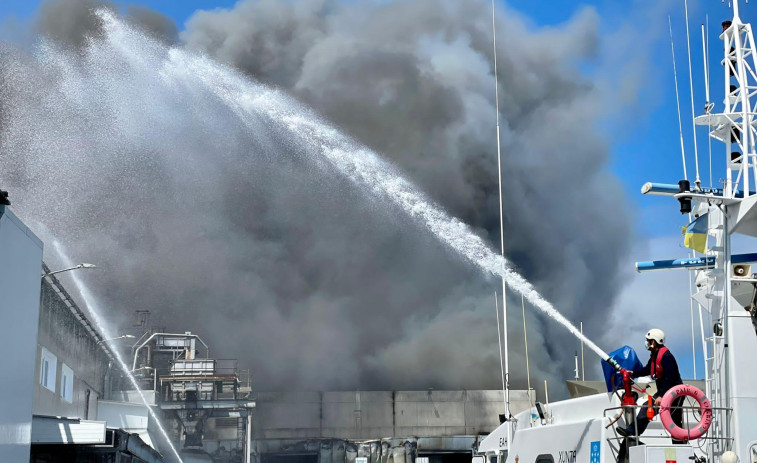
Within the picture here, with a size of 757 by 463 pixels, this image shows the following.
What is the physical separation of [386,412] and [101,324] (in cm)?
2324

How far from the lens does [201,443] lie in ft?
185

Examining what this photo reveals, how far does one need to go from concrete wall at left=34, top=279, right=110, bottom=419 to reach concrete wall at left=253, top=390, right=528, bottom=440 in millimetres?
17006

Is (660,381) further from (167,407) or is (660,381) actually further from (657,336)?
(167,407)

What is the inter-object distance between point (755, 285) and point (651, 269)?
1.98 meters

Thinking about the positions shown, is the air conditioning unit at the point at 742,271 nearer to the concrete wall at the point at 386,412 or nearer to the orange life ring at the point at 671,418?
the orange life ring at the point at 671,418

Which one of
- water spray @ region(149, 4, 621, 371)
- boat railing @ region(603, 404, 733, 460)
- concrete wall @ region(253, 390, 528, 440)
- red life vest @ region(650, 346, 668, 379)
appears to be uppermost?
water spray @ region(149, 4, 621, 371)

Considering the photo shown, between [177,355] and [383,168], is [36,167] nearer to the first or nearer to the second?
[177,355]

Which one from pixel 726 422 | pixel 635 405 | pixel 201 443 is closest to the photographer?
pixel 635 405

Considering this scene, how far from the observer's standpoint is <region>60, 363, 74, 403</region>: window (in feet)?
136

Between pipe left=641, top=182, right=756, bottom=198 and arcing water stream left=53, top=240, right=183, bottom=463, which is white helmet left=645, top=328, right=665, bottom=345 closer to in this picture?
pipe left=641, top=182, right=756, bottom=198

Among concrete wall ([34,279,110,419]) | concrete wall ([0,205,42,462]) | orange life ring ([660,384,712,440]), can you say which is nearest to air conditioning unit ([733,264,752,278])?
orange life ring ([660,384,712,440])

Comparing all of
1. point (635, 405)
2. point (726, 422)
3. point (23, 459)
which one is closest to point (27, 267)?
point (23, 459)

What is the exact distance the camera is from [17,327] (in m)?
16.7

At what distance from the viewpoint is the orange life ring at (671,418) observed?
38.6ft
